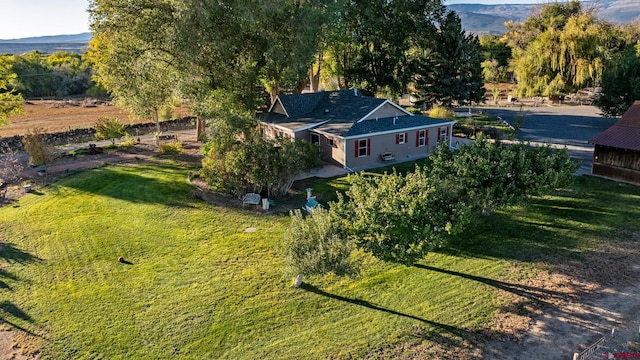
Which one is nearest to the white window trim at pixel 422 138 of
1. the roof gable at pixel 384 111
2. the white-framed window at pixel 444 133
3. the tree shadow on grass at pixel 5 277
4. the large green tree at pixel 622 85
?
the white-framed window at pixel 444 133

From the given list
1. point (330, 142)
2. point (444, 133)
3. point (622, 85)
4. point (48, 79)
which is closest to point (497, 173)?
point (330, 142)

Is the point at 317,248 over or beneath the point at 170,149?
beneath

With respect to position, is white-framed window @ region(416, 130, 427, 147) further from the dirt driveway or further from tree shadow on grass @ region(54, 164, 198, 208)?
tree shadow on grass @ region(54, 164, 198, 208)

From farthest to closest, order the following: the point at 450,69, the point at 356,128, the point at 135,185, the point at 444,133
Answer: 1. the point at 450,69
2. the point at 444,133
3. the point at 356,128
4. the point at 135,185

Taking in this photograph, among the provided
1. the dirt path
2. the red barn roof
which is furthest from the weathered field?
the dirt path

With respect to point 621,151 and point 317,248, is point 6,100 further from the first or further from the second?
point 621,151

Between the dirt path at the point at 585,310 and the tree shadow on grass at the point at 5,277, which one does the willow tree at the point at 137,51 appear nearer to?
the tree shadow on grass at the point at 5,277

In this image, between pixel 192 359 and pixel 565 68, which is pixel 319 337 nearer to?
pixel 192 359
